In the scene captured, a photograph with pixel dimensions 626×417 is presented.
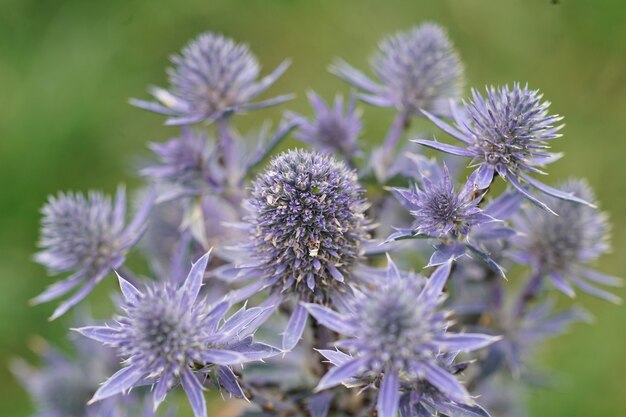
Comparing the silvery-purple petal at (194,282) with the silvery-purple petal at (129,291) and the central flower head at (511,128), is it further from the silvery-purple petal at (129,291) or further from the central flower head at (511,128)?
the central flower head at (511,128)

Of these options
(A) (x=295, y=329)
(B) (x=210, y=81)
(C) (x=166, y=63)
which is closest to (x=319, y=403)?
(A) (x=295, y=329)

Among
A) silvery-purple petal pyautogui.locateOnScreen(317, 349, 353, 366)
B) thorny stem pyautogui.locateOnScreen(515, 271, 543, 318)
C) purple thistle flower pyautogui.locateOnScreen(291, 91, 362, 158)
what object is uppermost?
purple thistle flower pyautogui.locateOnScreen(291, 91, 362, 158)

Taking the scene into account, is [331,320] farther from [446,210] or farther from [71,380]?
[71,380]

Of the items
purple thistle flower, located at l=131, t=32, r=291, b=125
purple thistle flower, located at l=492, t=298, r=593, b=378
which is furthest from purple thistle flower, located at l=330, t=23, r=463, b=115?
purple thistle flower, located at l=492, t=298, r=593, b=378

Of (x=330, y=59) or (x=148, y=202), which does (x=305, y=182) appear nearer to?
(x=148, y=202)

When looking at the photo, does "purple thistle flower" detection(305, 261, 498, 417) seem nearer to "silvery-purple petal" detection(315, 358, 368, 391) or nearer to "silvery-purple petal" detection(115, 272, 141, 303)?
"silvery-purple petal" detection(315, 358, 368, 391)

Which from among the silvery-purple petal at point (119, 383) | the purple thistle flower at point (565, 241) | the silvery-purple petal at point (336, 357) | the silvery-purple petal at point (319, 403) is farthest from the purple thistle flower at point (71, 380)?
the purple thistle flower at point (565, 241)
